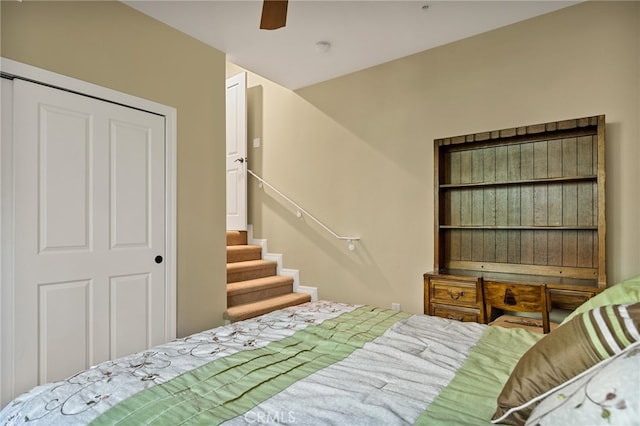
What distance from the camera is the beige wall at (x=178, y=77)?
2.19 m

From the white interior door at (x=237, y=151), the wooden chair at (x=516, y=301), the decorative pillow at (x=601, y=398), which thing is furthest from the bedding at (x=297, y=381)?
the white interior door at (x=237, y=151)

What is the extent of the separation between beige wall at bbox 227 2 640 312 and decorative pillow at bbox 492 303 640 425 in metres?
2.09

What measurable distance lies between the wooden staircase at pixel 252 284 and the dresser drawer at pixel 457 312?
1.51 m

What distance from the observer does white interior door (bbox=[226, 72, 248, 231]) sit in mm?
4461

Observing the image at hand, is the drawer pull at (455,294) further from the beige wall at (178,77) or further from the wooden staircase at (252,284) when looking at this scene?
the beige wall at (178,77)

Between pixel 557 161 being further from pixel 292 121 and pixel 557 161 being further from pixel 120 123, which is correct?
pixel 120 123

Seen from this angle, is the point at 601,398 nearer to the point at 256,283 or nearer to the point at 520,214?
the point at 520,214

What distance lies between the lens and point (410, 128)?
338 centimetres

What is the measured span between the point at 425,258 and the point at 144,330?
2417 millimetres

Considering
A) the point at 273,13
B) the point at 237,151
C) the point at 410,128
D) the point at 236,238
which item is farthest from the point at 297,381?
the point at 237,151

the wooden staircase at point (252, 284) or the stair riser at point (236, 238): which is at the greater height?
the stair riser at point (236, 238)

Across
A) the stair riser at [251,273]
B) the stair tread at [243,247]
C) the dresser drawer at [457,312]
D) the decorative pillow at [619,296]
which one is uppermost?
the decorative pillow at [619,296]

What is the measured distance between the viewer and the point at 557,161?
265cm

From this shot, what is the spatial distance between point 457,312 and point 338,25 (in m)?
2.49
